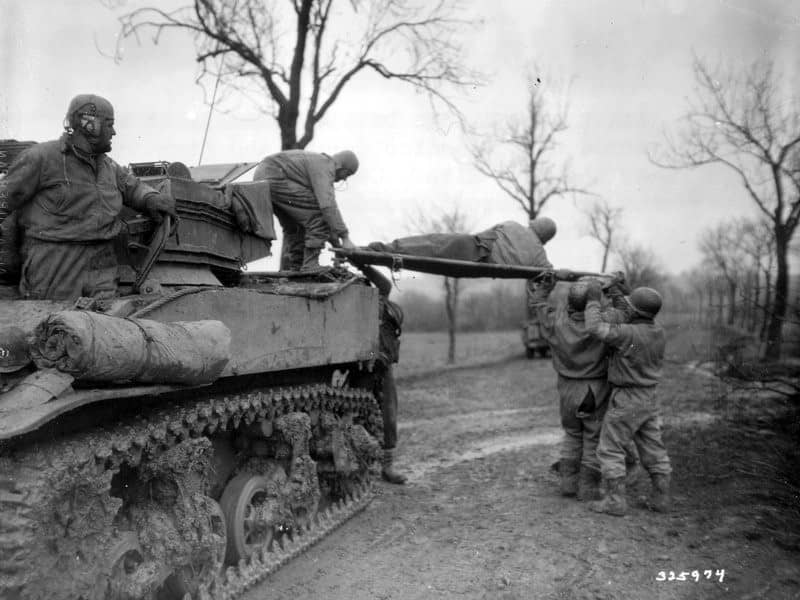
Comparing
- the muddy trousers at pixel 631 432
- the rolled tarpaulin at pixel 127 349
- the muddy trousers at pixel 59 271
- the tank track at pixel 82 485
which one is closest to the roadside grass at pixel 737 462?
the muddy trousers at pixel 631 432

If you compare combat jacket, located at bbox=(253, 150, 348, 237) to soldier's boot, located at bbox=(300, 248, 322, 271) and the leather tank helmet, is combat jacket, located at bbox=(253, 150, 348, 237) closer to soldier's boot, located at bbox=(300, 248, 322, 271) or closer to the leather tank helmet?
soldier's boot, located at bbox=(300, 248, 322, 271)

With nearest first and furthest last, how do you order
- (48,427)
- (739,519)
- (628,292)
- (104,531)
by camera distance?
(48,427), (104,531), (739,519), (628,292)

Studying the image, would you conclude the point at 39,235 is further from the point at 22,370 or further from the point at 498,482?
the point at 498,482

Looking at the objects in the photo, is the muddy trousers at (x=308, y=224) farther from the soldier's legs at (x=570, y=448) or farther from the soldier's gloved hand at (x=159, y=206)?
the soldier's legs at (x=570, y=448)

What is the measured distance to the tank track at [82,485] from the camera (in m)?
3.18

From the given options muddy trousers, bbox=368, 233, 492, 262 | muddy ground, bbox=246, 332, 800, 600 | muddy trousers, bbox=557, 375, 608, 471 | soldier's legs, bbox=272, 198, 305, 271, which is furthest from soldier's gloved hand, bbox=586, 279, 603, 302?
soldier's legs, bbox=272, 198, 305, 271

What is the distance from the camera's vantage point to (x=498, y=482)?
781 centimetres

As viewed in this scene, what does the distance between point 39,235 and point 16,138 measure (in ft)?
2.71

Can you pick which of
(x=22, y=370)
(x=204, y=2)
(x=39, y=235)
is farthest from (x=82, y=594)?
(x=204, y=2)

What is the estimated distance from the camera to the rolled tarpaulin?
10.5 ft

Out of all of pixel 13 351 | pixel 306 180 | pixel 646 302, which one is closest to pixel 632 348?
pixel 646 302

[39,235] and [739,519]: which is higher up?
[39,235]

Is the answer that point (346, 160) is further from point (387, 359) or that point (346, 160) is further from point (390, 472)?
point (390, 472)

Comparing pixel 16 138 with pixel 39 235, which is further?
pixel 16 138
